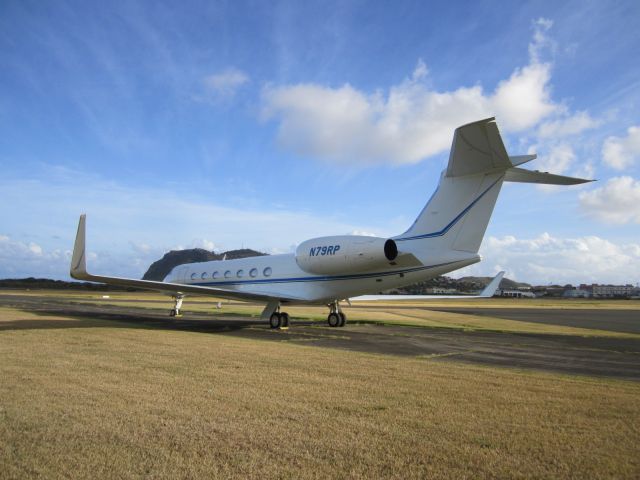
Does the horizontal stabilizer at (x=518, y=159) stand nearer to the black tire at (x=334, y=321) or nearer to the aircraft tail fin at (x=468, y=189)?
the aircraft tail fin at (x=468, y=189)

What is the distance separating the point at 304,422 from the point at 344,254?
11357 mm

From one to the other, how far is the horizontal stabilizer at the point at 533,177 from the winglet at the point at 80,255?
1151 cm

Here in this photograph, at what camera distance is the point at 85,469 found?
2.96m

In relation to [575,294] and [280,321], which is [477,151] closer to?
[280,321]

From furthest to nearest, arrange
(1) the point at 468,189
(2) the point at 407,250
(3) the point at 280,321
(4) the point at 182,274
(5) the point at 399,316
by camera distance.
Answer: (5) the point at 399,316, (4) the point at 182,274, (3) the point at 280,321, (2) the point at 407,250, (1) the point at 468,189

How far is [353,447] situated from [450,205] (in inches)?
430

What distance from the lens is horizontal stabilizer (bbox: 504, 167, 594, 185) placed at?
1216 centimetres

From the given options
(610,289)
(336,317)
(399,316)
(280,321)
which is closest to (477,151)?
(336,317)

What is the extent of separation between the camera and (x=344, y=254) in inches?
599

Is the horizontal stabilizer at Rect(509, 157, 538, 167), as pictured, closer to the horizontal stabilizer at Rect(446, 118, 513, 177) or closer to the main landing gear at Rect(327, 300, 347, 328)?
the horizontal stabilizer at Rect(446, 118, 513, 177)

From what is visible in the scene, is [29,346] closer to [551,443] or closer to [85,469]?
[85,469]

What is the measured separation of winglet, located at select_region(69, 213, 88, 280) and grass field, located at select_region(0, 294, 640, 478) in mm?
6180

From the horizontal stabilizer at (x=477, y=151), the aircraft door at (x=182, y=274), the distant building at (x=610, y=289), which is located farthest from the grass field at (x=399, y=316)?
the distant building at (x=610, y=289)

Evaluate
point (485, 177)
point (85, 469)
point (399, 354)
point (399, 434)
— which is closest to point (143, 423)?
point (85, 469)
